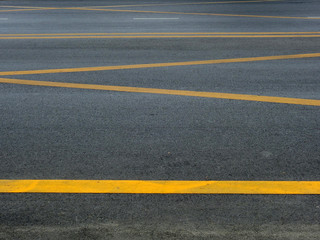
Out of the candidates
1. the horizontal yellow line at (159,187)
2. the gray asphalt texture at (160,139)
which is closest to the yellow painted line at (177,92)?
the gray asphalt texture at (160,139)

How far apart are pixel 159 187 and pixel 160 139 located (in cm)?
105

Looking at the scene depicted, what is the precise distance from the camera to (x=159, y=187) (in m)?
3.87

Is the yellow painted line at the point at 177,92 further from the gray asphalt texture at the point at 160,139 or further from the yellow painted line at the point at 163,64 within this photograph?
the yellow painted line at the point at 163,64

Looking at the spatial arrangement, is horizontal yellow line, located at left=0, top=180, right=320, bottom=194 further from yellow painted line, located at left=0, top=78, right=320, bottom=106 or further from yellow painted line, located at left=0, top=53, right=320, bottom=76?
yellow painted line, located at left=0, top=53, right=320, bottom=76

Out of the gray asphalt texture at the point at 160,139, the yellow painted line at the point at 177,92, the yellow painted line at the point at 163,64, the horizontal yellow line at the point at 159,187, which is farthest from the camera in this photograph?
the yellow painted line at the point at 163,64

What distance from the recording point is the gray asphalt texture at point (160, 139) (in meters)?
3.38

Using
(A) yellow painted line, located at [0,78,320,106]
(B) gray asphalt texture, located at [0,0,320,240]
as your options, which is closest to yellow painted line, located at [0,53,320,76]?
(B) gray asphalt texture, located at [0,0,320,240]

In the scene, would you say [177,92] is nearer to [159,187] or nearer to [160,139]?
[160,139]

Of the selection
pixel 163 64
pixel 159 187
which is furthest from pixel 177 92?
pixel 159 187

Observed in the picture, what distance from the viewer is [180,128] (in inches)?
203

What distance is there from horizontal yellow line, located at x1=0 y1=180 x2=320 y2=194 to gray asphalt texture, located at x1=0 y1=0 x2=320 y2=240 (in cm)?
8

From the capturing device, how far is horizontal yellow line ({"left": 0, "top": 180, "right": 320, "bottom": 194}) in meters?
3.79

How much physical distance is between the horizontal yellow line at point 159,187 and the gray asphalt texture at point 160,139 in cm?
8

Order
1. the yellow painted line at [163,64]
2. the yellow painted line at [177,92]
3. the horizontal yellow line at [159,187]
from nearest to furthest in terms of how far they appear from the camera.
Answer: the horizontal yellow line at [159,187] → the yellow painted line at [177,92] → the yellow painted line at [163,64]
